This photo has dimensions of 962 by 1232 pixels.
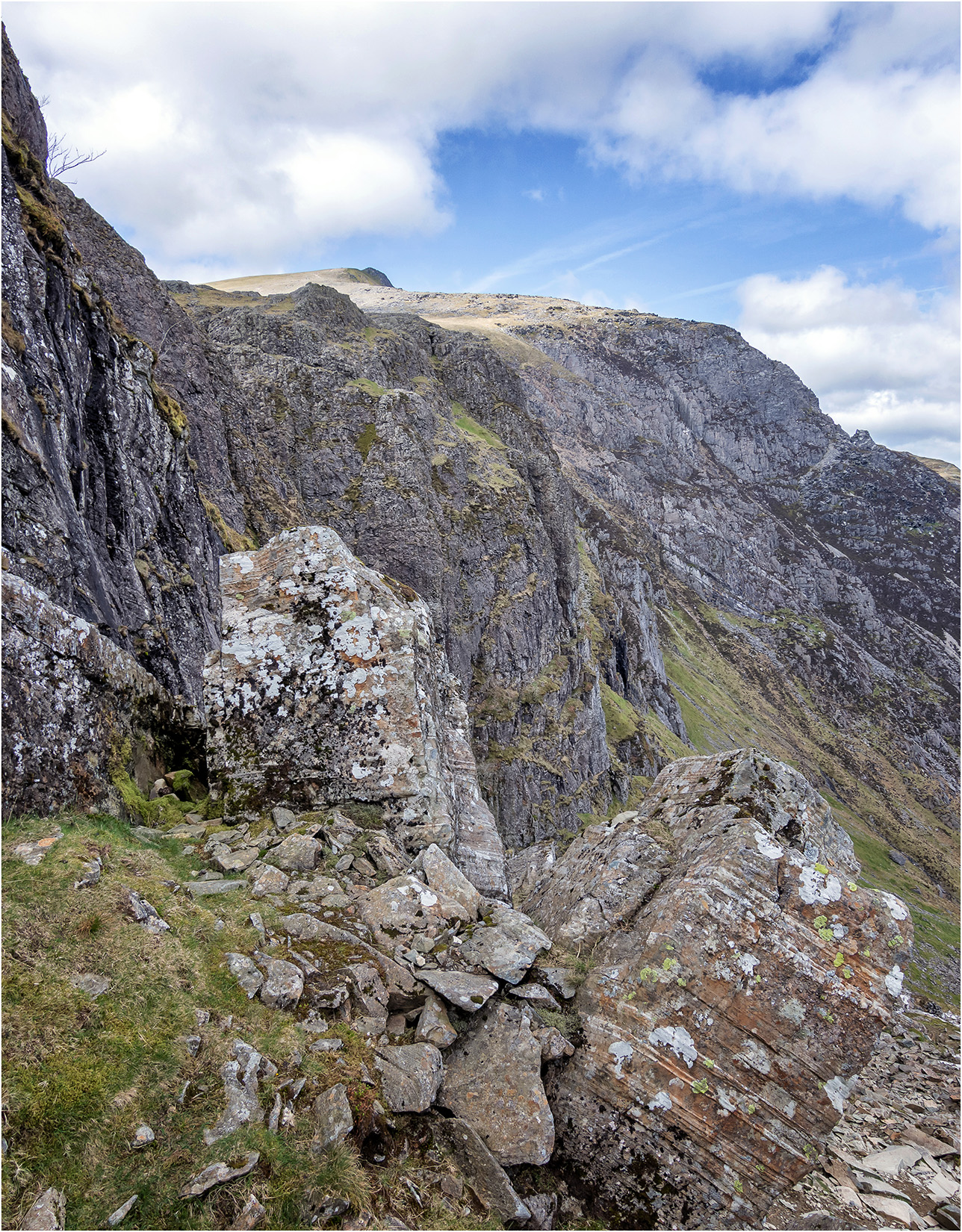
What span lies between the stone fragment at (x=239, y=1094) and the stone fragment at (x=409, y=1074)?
1.28 m

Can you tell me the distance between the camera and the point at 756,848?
832 centimetres

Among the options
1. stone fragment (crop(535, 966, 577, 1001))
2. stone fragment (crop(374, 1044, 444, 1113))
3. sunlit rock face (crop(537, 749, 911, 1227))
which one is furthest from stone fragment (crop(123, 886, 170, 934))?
sunlit rock face (crop(537, 749, 911, 1227))

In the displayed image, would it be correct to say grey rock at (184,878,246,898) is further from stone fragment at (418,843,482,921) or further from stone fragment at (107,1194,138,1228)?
stone fragment at (107,1194,138,1228)

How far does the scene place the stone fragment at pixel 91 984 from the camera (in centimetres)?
539

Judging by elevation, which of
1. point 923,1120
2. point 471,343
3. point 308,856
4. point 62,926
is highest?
point 471,343

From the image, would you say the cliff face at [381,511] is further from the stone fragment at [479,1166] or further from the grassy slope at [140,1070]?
the stone fragment at [479,1166]

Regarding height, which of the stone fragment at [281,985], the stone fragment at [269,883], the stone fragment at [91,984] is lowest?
the stone fragment at [281,985]

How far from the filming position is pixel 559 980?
26.3 ft

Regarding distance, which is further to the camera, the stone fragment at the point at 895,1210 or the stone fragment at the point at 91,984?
the stone fragment at the point at 895,1210

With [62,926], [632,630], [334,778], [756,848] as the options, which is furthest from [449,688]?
[632,630]

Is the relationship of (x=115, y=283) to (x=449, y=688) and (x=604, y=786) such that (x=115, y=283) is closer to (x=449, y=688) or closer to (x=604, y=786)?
(x=449, y=688)

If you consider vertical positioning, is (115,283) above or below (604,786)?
above

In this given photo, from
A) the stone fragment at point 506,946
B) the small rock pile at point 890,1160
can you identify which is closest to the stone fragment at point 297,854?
the stone fragment at point 506,946

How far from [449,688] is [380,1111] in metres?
12.4
